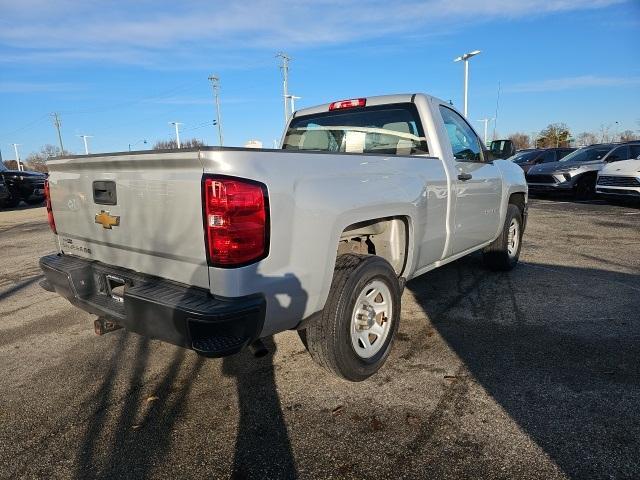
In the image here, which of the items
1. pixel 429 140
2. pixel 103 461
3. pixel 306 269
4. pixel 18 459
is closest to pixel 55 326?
pixel 18 459

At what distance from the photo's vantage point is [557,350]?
3.30m

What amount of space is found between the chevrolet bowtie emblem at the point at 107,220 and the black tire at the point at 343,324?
4.44 feet

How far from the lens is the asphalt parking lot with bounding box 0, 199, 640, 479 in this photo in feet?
7.14

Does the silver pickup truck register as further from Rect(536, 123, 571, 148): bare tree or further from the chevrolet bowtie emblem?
Rect(536, 123, 571, 148): bare tree

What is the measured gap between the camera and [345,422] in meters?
2.50

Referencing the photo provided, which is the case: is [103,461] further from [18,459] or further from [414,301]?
[414,301]

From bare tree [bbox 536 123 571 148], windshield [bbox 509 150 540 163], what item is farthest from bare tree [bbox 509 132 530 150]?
windshield [bbox 509 150 540 163]

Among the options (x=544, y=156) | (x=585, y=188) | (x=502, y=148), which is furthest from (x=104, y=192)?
(x=544, y=156)

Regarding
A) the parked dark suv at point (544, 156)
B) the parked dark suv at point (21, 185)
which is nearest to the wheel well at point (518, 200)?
the parked dark suv at point (544, 156)

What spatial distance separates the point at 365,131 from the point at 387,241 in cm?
128

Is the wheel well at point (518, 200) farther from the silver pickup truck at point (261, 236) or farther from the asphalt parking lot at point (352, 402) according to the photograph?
the silver pickup truck at point (261, 236)

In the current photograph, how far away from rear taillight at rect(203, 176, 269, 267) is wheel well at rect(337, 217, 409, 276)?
3.80 feet

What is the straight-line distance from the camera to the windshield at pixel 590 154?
47.4 ft

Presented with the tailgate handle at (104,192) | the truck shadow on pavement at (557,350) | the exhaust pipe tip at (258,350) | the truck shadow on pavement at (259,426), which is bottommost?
the truck shadow on pavement at (557,350)
